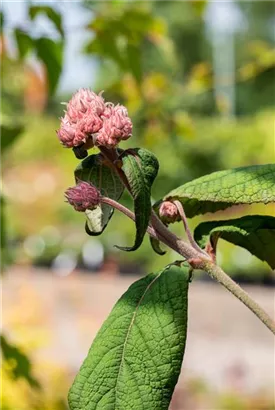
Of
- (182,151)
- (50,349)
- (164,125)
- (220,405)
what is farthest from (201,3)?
(182,151)

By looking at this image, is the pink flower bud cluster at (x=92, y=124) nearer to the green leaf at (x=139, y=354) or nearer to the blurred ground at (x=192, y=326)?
the green leaf at (x=139, y=354)

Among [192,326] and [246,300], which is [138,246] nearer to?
[246,300]

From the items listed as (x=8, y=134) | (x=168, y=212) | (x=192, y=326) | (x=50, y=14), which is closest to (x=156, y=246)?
(x=168, y=212)

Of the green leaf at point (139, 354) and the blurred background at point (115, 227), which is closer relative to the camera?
the green leaf at point (139, 354)

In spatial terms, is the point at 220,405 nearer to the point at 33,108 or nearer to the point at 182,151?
the point at 182,151

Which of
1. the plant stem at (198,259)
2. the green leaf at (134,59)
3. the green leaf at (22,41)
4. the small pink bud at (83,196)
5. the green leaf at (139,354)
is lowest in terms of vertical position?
the green leaf at (139,354)

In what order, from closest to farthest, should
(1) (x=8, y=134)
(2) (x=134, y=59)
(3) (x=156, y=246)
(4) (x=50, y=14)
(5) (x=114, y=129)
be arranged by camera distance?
(5) (x=114, y=129), (3) (x=156, y=246), (1) (x=8, y=134), (4) (x=50, y=14), (2) (x=134, y=59)

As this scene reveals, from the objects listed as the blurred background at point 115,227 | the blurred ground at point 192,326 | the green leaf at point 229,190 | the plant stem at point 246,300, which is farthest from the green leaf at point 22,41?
the blurred ground at point 192,326
